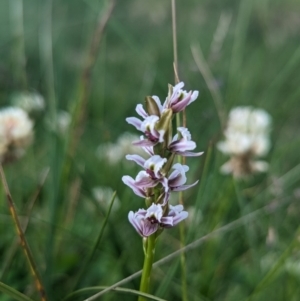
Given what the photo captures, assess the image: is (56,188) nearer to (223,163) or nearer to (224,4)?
(223,163)

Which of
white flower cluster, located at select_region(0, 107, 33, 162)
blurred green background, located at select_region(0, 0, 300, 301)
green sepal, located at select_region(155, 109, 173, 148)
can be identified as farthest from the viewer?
white flower cluster, located at select_region(0, 107, 33, 162)

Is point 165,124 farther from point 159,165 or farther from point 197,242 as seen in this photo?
point 197,242

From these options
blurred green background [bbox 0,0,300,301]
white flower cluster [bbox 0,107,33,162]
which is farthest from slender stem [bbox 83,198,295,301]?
white flower cluster [bbox 0,107,33,162]

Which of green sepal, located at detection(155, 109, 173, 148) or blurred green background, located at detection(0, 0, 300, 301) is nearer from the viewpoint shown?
green sepal, located at detection(155, 109, 173, 148)

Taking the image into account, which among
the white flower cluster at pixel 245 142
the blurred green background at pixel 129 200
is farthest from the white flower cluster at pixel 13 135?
the white flower cluster at pixel 245 142

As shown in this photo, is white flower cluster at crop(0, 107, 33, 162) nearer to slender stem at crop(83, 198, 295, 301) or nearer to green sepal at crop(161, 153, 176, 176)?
slender stem at crop(83, 198, 295, 301)

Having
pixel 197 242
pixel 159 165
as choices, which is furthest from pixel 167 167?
pixel 197 242

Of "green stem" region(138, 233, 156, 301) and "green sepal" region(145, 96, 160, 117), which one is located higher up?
"green sepal" region(145, 96, 160, 117)
